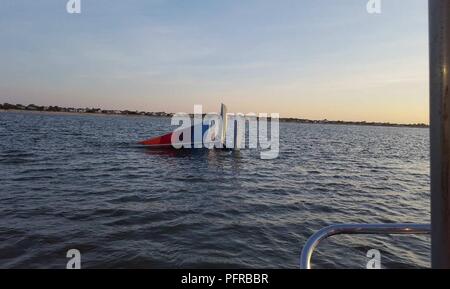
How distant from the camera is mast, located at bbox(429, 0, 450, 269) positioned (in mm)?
1333

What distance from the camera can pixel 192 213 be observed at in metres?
11.0

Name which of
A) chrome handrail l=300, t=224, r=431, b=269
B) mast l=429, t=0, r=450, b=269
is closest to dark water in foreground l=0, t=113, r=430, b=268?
chrome handrail l=300, t=224, r=431, b=269

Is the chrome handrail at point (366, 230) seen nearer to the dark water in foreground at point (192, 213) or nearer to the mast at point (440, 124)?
the mast at point (440, 124)

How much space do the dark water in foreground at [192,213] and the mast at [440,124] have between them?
20.4ft

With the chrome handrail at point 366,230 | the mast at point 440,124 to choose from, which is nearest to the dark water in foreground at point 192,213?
the chrome handrail at point 366,230

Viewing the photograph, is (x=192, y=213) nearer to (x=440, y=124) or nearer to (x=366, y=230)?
(x=366, y=230)

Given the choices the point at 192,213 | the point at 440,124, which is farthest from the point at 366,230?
the point at 192,213

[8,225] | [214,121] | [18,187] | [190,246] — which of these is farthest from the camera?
[214,121]

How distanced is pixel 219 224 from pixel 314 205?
175 inches

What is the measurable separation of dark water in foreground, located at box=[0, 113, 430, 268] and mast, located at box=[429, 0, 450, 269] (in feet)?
20.4

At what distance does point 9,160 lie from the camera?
20500mm

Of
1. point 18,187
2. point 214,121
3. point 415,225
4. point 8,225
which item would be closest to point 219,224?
point 8,225
